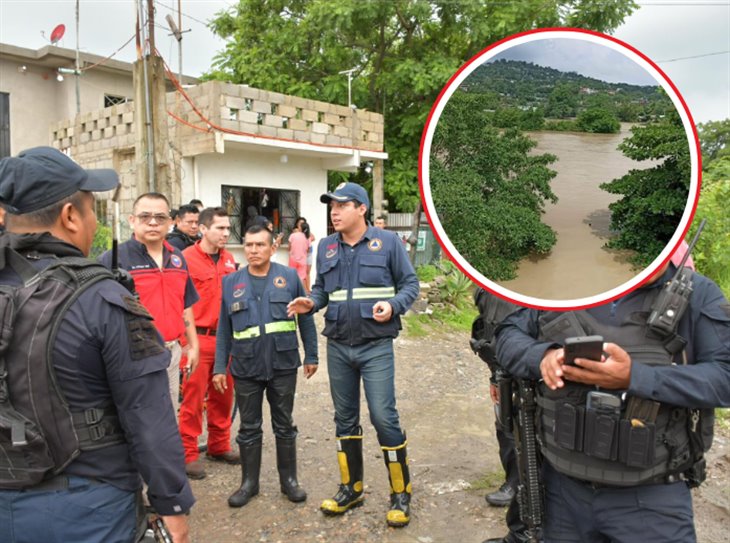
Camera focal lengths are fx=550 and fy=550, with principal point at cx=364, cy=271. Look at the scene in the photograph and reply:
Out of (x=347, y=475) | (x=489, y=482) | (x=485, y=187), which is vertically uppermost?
(x=485, y=187)

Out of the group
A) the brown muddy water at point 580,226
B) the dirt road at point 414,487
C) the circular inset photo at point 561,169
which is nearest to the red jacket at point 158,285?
the dirt road at point 414,487

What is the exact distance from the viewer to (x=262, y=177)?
35.2 ft

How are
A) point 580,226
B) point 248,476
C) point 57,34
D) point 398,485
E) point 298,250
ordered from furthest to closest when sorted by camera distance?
point 57,34 → point 298,250 → point 248,476 → point 398,485 → point 580,226

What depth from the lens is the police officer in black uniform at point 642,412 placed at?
5.51ft

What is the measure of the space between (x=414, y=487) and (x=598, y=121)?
3328 millimetres

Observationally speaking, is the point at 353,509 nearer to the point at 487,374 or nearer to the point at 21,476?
the point at 21,476

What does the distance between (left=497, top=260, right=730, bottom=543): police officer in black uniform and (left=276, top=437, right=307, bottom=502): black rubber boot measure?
224cm

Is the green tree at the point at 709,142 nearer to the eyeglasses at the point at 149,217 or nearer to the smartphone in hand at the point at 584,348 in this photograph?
the smartphone in hand at the point at 584,348

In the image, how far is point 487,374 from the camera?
7.50 m

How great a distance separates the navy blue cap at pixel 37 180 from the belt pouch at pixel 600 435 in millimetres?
1751

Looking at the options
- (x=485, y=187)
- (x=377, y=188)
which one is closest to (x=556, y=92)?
(x=485, y=187)

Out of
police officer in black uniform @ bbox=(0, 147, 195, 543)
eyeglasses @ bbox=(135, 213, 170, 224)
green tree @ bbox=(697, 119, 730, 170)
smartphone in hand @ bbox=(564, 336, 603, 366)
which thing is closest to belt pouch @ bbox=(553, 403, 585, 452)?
smartphone in hand @ bbox=(564, 336, 603, 366)

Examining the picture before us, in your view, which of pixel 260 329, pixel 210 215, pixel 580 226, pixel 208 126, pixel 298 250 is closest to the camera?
pixel 580 226

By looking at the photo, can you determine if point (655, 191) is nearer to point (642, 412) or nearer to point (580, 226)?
point (580, 226)
